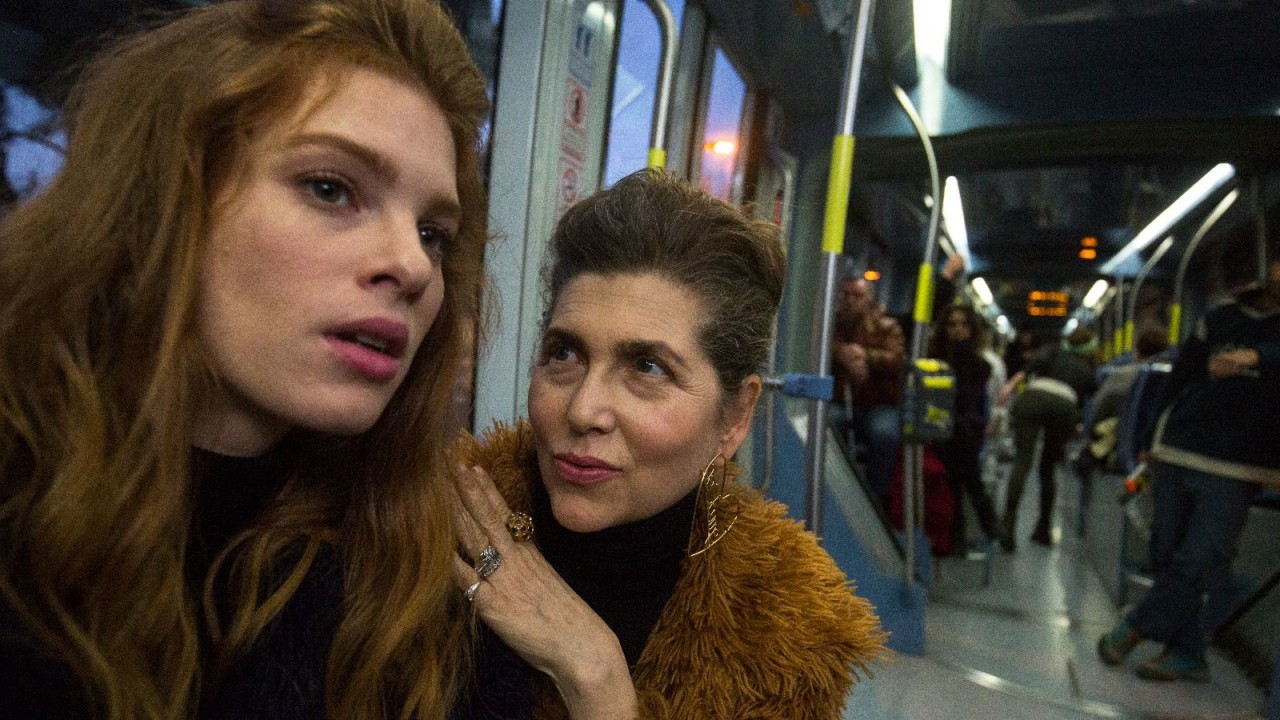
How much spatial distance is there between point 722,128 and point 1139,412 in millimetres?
2198

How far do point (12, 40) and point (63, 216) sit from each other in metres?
0.50

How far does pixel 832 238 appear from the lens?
85.6 inches

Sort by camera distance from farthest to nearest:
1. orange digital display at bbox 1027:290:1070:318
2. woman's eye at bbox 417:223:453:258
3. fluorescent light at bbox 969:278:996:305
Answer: orange digital display at bbox 1027:290:1070:318
fluorescent light at bbox 969:278:996:305
woman's eye at bbox 417:223:453:258

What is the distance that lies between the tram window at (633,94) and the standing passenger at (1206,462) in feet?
7.20

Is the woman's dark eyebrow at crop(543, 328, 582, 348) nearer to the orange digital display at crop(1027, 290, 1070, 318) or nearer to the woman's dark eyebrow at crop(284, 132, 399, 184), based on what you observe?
the woman's dark eyebrow at crop(284, 132, 399, 184)

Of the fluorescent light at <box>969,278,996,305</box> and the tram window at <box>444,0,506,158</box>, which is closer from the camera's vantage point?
the tram window at <box>444,0,506,158</box>

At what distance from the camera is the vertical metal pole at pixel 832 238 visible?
210 centimetres

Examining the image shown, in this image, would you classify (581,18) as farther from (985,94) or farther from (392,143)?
(985,94)

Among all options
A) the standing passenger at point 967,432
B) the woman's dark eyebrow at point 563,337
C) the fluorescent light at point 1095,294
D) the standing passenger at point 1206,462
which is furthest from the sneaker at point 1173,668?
the woman's dark eyebrow at point 563,337

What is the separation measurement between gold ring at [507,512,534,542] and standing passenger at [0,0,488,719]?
0.25 meters

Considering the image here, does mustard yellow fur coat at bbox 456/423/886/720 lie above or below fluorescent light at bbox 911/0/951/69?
below

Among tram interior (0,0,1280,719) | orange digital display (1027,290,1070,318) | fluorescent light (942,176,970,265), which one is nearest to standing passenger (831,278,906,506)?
tram interior (0,0,1280,719)

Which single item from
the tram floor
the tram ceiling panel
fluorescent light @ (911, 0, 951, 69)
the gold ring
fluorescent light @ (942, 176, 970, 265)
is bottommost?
the tram floor

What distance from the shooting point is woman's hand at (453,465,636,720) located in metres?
0.98
